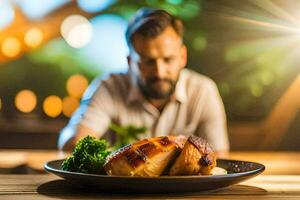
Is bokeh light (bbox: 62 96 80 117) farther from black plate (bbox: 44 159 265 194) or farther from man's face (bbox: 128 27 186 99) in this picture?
black plate (bbox: 44 159 265 194)

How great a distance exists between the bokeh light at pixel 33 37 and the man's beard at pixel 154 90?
1.24m

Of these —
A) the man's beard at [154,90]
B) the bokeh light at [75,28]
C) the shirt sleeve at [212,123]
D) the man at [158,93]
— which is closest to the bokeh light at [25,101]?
the bokeh light at [75,28]

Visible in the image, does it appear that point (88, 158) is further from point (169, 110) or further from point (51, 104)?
point (51, 104)

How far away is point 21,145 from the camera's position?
4.08 m

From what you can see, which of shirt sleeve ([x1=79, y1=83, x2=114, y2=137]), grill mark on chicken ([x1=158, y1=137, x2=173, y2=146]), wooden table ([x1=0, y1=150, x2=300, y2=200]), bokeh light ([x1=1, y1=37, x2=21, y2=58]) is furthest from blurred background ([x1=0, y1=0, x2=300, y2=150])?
grill mark on chicken ([x1=158, y1=137, x2=173, y2=146])

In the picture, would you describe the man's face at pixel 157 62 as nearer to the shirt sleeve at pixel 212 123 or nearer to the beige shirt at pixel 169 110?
the beige shirt at pixel 169 110

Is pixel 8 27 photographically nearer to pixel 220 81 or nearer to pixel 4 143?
pixel 4 143

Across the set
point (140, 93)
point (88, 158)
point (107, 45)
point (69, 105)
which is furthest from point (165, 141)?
point (69, 105)

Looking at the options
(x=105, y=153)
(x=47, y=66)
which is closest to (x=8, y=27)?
(x=47, y=66)

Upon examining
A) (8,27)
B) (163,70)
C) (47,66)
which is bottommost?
(163,70)

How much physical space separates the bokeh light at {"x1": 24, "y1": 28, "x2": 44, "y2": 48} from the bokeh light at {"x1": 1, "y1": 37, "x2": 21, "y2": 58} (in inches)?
2.7

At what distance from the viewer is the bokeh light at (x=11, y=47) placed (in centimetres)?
404

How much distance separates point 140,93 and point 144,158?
6.62 feet

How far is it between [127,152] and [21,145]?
3123 millimetres
